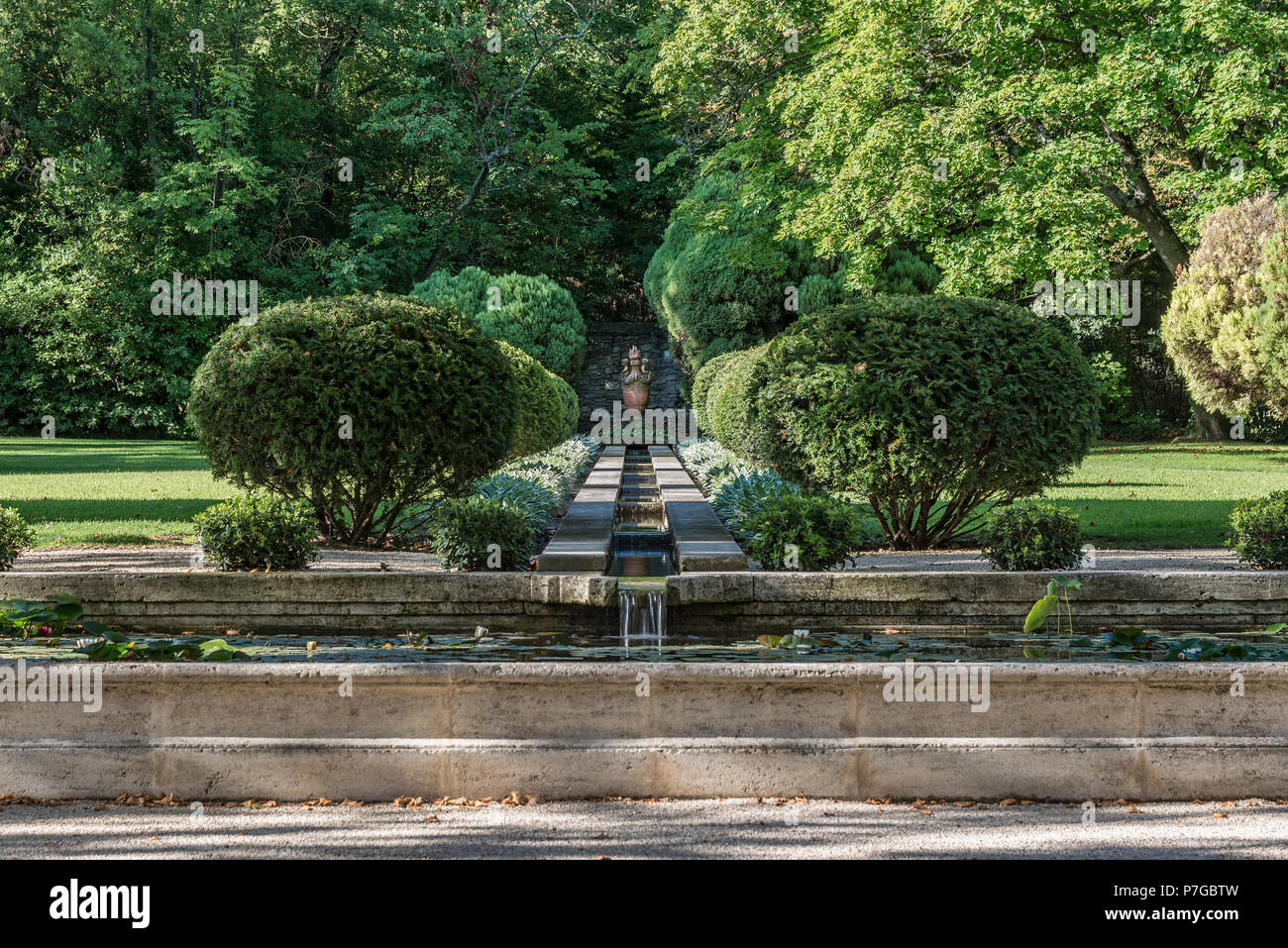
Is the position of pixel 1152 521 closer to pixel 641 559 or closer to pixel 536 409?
pixel 641 559

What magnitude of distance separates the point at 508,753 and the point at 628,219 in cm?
3675

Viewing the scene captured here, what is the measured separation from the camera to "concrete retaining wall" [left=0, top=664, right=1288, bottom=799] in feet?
13.8

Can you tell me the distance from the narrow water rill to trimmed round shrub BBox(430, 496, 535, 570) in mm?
793

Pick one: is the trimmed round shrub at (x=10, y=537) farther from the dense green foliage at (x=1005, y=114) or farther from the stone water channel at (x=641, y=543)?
the dense green foliage at (x=1005, y=114)

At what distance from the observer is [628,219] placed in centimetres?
3962

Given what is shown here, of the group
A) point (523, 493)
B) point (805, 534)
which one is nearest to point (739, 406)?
point (523, 493)

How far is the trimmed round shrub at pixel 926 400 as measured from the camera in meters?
8.52

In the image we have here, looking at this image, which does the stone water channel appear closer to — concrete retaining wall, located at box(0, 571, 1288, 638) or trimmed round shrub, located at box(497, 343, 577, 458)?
concrete retaining wall, located at box(0, 571, 1288, 638)

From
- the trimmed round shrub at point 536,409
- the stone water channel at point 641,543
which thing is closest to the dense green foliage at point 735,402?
the stone water channel at point 641,543

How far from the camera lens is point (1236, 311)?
17.3 m

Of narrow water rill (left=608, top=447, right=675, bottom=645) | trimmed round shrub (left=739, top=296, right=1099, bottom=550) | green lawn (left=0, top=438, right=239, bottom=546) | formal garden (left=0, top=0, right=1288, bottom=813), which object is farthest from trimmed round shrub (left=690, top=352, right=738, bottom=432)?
trimmed round shrub (left=739, top=296, right=1099, bottom=550)

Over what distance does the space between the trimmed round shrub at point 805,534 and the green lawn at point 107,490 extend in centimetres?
554

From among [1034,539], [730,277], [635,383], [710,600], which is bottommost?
[710,600]

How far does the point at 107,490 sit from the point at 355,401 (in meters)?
8.12
